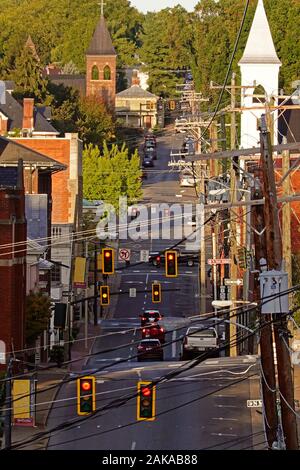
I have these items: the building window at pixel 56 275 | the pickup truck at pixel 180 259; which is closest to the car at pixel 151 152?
the pickup truck at pixel 180 259

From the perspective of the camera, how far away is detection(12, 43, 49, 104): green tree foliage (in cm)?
15525

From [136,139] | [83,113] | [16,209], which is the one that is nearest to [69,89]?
[83,113]

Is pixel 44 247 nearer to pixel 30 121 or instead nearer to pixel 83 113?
pixel 30 121

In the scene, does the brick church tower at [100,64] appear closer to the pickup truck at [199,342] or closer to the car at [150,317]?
the car at [150,317]

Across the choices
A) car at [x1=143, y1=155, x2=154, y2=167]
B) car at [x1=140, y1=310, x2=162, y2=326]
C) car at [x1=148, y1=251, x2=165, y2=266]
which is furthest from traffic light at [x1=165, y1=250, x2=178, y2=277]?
car at [x1=143, y1=155, x2=154, y2=167]

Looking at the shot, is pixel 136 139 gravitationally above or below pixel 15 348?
above

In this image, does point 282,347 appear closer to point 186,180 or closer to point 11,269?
point 11,269

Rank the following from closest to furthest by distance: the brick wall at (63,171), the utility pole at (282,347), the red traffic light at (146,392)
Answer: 1. the utility pole at (282,347)
2. the red traffic light at (146,392)
3. the brick wall at (63,171)

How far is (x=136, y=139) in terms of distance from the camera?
185875 millimetres

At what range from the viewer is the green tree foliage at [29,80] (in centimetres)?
15525

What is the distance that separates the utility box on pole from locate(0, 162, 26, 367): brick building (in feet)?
84.6

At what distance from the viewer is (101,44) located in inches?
7766

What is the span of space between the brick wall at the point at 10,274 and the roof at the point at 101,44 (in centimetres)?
14057
